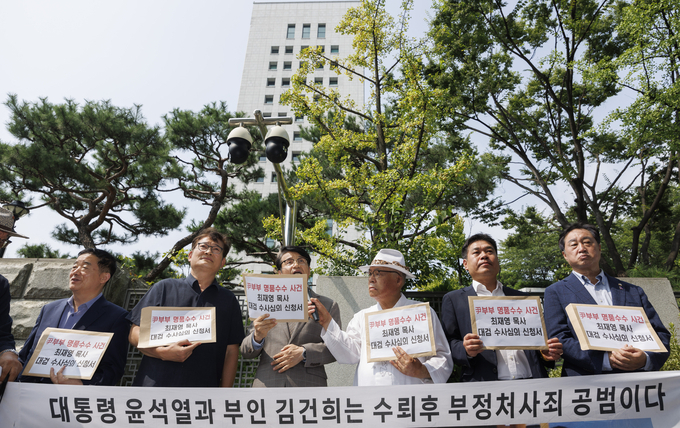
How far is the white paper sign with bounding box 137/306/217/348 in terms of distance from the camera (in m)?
2.26

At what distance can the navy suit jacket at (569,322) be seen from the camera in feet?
7.54

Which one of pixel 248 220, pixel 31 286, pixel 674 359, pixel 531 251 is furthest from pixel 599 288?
pixel 531 251

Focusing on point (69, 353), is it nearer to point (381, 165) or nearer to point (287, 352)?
point (287, 352)

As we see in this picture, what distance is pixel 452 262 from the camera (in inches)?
235

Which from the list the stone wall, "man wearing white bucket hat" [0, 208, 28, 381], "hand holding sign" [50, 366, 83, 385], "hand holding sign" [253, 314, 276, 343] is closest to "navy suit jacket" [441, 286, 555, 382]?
"hand holding sign" [253, 314, 276, 343]

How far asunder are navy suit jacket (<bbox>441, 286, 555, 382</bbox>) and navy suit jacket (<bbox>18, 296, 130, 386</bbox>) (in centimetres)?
211

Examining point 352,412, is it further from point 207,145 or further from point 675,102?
point 207,145

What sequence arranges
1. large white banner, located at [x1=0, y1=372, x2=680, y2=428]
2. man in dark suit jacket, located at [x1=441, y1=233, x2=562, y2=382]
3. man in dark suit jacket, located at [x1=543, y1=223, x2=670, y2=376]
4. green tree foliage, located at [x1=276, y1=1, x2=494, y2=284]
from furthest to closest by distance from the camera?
green tree foliage, located at [x1=276, y1=1, x2=494, y2=284]
man in dark suit jacket, located at [x1=441, y1=233, x2=562, y2=382]
man in dark suit jacket, located at [x1=543, y1=223, x2=670, y2=376]
large white banner, located at [x1=0, y1=372, x2=680, y2=428]

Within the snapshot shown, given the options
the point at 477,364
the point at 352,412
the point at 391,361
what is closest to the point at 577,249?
the point at 477,364

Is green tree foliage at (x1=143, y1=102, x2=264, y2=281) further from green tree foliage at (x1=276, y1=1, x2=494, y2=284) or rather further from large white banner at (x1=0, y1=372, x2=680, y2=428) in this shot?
large white banner at (x1=0, y1=372, x2=680, y2=428)

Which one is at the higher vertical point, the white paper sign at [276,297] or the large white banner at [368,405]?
the white paper sign at [276,297]

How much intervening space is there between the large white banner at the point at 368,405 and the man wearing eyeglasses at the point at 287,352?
30cm

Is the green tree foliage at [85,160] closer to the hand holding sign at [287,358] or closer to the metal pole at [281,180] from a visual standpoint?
the metal pole at [281,180]

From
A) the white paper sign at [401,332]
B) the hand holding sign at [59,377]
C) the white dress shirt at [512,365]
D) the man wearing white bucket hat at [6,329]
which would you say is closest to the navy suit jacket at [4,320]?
the man wearing white bucket hat at [6,329]
